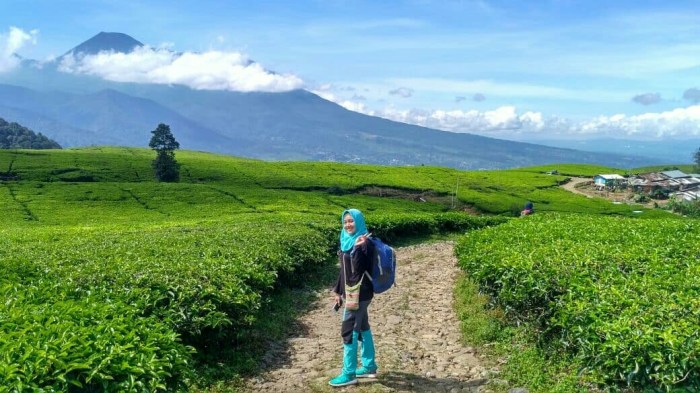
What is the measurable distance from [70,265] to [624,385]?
32.9 feet

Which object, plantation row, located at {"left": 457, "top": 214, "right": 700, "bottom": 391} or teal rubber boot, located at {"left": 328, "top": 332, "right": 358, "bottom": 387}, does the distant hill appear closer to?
plantation row, located at {"left": 457, "top": 214, "right": 700, "bottom": 391}

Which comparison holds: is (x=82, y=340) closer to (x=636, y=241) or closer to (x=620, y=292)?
(x=620, y=292)

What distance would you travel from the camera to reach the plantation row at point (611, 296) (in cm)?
586

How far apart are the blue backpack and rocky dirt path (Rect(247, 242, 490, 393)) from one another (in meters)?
1.48

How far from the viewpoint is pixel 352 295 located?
811 centimetres

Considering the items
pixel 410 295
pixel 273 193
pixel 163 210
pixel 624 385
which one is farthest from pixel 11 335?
pixel 273 193

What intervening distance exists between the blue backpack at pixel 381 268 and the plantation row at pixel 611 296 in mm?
2493

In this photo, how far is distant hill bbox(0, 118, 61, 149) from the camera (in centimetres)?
13312

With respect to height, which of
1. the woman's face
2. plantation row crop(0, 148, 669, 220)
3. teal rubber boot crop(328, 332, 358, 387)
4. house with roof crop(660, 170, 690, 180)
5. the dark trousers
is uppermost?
the woman's face

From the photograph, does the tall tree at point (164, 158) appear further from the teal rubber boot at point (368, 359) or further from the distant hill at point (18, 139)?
the distant hill at point (18, 139)

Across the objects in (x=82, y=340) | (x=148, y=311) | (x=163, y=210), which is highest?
(x=82, y=340)

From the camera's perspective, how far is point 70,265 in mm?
10836

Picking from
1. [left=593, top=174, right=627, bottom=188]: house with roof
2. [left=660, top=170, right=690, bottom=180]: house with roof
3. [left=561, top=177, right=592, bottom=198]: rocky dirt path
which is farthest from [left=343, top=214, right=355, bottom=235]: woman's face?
[left=660, top=170, right=690, bottom=180]: house with roof

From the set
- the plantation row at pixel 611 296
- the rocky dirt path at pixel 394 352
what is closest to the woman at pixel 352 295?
the rocky dirt path at pixel 394 352
